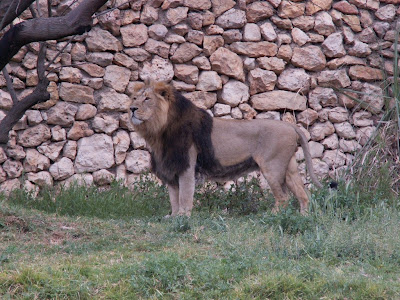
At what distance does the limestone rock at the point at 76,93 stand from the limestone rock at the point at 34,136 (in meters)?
0.49

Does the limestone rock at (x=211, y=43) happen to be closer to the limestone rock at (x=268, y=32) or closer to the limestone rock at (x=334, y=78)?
the limestone rock at (x=268, y=32)

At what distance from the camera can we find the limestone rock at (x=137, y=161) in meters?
9.14

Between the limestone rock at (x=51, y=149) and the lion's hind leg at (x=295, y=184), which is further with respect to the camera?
the limestone rock at (x=51, y=149)

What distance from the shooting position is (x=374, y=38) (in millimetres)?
10242

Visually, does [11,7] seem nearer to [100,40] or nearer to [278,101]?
[100,40]

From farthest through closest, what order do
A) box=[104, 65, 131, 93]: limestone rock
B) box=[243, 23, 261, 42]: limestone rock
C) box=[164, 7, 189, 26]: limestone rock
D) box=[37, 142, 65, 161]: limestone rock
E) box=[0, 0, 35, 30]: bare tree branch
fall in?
box=[243, 23, 261, 42]: limestone rock → box=[164, 7, 189, 26]: limestone rock → box=[104, 65, 131, 93]: limestone rock → box=[37, 142, 65, 161]: limestone rock → box=[0, 0, 35, 30]: bare tree branch

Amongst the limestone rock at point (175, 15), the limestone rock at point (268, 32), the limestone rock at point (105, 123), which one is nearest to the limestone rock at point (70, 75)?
the limestone rock at point (105, 123)

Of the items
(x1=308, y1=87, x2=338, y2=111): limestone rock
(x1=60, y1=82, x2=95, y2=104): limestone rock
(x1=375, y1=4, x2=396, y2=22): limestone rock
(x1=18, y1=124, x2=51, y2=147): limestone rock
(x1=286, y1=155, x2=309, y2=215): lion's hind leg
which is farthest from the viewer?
(x1=375, y1=4, x2=396, y2=22): limestone rock

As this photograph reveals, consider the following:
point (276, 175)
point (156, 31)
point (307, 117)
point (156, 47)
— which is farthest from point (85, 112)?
point (307, 117)

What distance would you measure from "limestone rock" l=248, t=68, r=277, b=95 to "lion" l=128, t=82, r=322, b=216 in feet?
6.45

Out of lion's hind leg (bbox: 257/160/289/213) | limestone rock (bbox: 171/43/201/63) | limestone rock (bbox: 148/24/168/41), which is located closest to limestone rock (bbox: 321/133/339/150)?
limestone rock (bbox: 171/43/201/63)

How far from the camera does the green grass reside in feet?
14.4

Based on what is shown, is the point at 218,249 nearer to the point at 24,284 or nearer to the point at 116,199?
the point at 24,284

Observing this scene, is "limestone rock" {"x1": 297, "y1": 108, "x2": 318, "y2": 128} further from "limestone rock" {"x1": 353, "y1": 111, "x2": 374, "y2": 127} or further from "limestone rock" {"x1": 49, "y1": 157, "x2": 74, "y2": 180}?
"limestone rock" {"x1": 49, "y1": 157, "x2": 74, "y2": 180}
